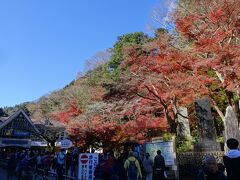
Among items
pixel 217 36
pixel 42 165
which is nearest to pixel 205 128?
pixel 217 36

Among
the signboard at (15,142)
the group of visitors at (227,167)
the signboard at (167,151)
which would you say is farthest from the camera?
the signboard at (15,142)

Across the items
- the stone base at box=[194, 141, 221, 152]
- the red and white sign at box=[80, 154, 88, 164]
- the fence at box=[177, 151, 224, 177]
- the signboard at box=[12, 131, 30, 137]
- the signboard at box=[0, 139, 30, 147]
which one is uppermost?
the signboard at box=[12, 131, 30, 137]

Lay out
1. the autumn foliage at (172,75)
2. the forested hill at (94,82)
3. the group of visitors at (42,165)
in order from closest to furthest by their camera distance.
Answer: the group of visitors at (42,165) < the autumn foliage at (172,75) < the forested hill at (94,82)

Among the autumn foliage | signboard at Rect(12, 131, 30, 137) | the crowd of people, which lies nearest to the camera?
the crowd of people

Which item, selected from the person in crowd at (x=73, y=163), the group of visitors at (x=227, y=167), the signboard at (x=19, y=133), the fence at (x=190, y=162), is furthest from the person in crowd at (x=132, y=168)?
the signboard at (x=19, y=133)

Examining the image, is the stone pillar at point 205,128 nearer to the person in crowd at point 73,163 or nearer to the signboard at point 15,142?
the person in crowd at point 73,163

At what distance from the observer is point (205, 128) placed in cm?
1502

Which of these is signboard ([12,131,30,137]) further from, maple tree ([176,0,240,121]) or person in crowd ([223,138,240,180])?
person in crowd ([223,138,240,180])

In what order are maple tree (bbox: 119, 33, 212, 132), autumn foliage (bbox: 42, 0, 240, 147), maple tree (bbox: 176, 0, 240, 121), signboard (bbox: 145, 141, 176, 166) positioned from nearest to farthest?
1. signboard (bbox: 145, 141, 176, 166)
2. maple tree (bbox: 176, 0, 240, 121)
3. autumn foliage (bbox: 42, 0, 240, 147)
4. maple tree (bbox: 119, 33, 212, 132)

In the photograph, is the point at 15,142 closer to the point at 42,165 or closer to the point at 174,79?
the point at 42,165

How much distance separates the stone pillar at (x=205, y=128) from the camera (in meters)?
14.1

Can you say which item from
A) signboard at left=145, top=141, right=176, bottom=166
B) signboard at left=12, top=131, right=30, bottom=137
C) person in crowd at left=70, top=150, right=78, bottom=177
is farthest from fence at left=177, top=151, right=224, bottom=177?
signboard at left=12, top=131, right=30, bottom=137

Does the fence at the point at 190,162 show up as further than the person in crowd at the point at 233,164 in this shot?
Yes

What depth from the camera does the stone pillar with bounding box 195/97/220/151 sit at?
46.4 feet
